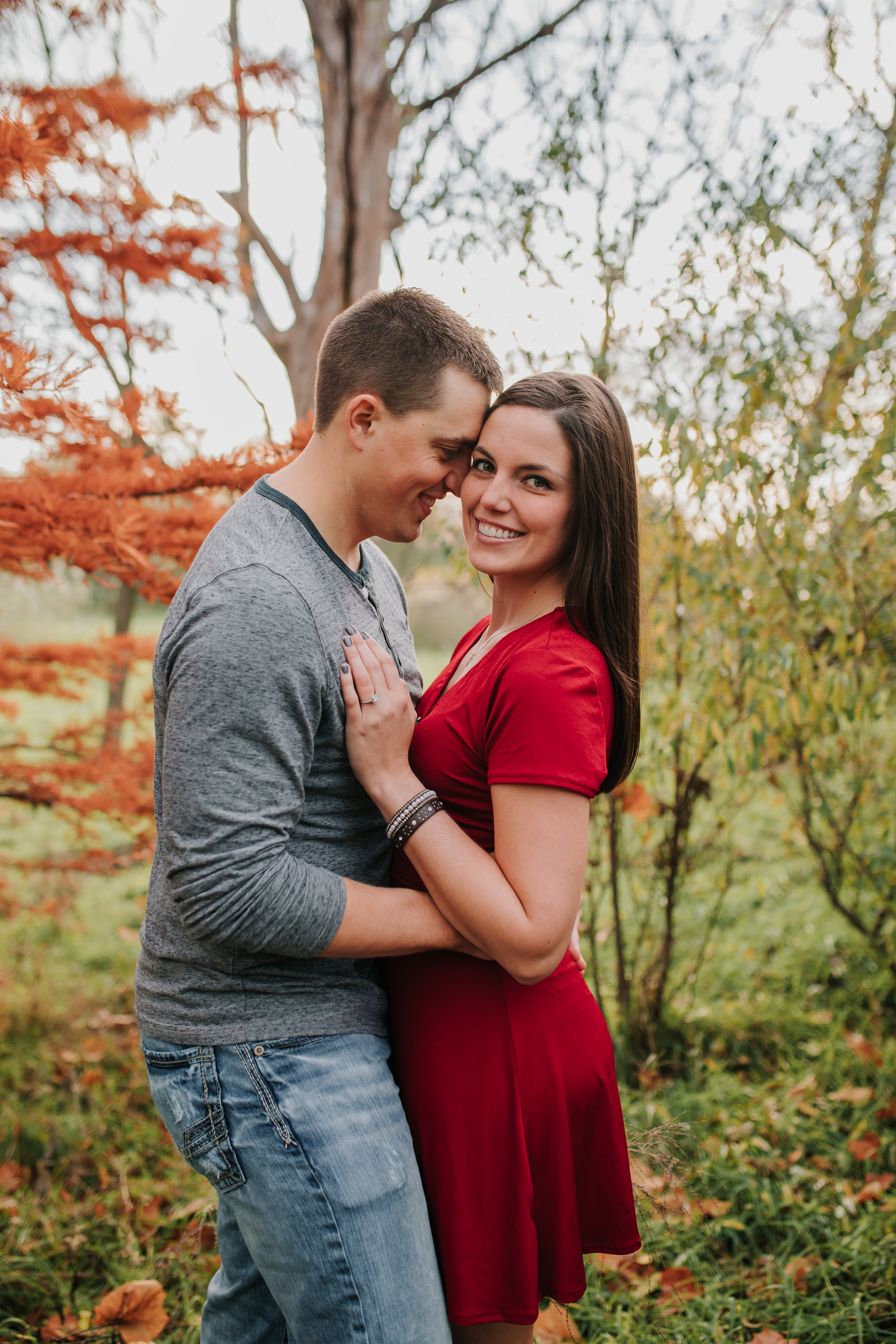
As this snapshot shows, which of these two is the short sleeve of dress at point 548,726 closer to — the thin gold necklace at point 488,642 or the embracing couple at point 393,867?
the embracing couple at point 393,867

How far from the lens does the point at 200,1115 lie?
1318 millimetres

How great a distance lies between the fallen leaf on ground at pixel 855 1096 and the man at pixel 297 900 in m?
2.38

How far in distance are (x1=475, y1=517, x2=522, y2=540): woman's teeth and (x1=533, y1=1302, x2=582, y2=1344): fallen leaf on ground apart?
2082 millimetres

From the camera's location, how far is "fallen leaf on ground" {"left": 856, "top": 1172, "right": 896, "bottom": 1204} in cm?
263

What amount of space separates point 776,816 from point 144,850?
5.43 meters

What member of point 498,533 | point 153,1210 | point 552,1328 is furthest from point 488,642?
point 153,1210

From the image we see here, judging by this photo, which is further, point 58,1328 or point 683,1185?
point 58,1328

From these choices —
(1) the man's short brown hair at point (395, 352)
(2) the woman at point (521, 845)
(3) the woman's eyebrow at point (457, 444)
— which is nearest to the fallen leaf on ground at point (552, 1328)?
(2) the woman at point (521, 845)

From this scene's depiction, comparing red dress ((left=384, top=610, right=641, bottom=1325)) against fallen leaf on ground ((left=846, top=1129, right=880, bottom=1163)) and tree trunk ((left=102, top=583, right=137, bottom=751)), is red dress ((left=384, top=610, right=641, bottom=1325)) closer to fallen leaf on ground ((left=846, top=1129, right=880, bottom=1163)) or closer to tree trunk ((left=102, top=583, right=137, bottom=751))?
fallen leaf on ground ((left=846, top=1129, right=880, bottom=1163))

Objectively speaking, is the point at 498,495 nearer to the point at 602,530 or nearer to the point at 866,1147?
the point at 602,530

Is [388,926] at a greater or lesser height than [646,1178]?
greater

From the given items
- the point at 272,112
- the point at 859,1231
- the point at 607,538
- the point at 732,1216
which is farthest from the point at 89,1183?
the point at 272,112

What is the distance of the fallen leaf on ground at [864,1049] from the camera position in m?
3.38

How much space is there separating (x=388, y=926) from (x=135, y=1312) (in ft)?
5.26
